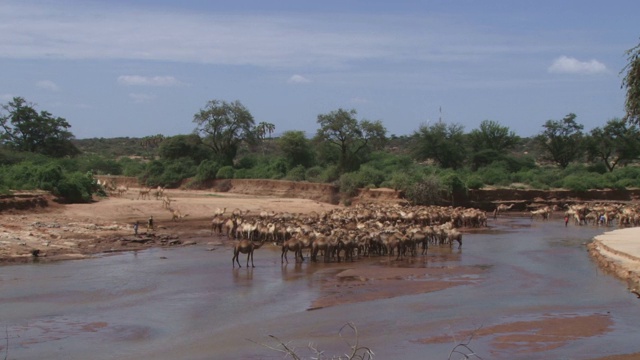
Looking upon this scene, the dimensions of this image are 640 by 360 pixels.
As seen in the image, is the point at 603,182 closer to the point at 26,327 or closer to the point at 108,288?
the point at 108,288

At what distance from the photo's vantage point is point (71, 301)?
17484mm

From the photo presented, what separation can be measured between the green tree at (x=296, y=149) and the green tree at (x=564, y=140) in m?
26.6

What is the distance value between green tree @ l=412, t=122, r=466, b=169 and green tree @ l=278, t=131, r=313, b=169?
401 inches

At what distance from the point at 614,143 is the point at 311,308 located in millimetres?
64150

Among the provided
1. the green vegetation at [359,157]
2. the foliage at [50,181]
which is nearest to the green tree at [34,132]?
the green vegetation at [359,157]

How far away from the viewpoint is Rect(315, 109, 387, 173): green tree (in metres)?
62.9

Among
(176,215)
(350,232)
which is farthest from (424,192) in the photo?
(350,232)

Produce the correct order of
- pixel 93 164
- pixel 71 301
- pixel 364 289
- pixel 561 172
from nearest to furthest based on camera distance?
pixel 71 301, pixel 364 289, pixel 561 172, pixel 93 164

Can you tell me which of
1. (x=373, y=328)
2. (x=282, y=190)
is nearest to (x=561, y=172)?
(x=282, y=190)

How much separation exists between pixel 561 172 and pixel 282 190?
2579 centimetres

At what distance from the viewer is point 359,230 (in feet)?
90.1

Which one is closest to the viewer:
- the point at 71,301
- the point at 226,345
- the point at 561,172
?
the point at 226,345

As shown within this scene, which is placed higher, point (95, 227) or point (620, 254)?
point (95, 227)

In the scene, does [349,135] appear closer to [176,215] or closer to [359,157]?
[359,157]
